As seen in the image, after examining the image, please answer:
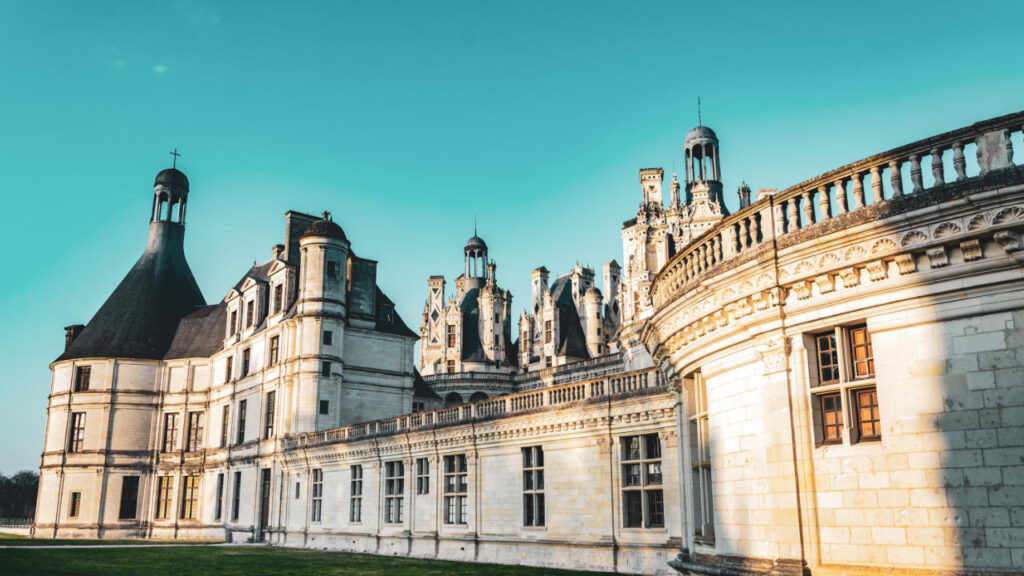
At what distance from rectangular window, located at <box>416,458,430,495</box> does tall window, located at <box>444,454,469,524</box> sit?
46.6 inches

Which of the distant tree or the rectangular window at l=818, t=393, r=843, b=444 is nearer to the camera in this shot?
the rectangular window at l=818, t=393, r=843, b=444

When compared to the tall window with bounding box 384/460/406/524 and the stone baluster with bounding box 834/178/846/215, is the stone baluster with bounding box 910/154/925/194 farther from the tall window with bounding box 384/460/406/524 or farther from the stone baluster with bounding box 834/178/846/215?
the tall window with bounding box 384/460/406/524

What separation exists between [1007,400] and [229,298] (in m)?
45.3

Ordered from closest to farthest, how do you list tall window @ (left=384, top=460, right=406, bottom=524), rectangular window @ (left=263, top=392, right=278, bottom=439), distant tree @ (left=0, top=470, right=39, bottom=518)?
tall window @ (left=384, top=460, right=406, bottom=524) → rectangular window @ (left=263, top=392, right=278, bottom=439) → distant tree @ (left=0, top=470, right=39, bottom=518)

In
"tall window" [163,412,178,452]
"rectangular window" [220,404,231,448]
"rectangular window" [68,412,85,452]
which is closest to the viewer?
"rectangular window" [220,404,231,448]

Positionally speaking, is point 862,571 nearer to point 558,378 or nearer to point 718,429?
point 718,429

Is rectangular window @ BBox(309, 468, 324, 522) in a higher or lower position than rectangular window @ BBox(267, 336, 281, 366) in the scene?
lower

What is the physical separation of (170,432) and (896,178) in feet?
160

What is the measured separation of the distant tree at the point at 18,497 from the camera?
96.1 metres

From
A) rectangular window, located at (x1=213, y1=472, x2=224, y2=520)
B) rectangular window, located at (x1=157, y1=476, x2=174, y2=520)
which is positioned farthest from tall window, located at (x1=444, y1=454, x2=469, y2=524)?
rectangular window, located at (x1=157, y1=476, x2=174, y2=520)

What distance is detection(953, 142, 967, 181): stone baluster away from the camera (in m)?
7.17

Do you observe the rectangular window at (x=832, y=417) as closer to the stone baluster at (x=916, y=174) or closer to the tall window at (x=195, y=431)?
the stone baluster at (x=916, y=174)

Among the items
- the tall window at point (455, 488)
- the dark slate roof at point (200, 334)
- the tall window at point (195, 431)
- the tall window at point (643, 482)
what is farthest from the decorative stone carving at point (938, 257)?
the tall window at point (195, 431)

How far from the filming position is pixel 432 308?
3063 inches
